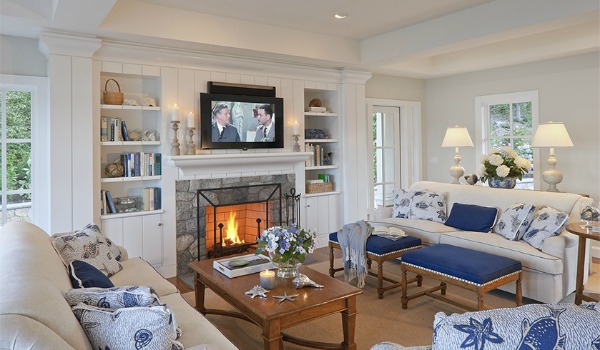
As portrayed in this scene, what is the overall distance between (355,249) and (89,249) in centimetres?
223

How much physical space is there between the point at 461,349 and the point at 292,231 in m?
1.80

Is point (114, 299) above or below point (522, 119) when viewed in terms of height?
below

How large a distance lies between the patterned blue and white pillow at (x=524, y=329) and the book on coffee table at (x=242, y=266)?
6.84 ft

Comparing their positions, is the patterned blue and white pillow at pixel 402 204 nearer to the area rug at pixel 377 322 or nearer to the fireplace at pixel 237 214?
the area rug at pixel 377 322

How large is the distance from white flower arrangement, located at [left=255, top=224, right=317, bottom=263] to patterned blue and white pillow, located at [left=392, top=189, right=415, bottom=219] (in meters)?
2.45

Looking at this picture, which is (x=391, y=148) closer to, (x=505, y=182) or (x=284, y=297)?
(x=505, y=182)

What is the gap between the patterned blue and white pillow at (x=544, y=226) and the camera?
357 cm

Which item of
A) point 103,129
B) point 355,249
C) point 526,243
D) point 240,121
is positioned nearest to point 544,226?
point 526,243

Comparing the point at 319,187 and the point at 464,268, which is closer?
the point at 464,268

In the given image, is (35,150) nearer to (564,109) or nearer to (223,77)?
(223,77)

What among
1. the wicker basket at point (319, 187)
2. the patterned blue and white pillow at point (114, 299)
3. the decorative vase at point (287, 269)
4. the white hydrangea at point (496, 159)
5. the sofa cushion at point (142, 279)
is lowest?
the sofa cushion at point (142, 279)

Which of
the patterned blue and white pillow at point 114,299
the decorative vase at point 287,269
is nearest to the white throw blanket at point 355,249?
the decorative vase at point 287,269

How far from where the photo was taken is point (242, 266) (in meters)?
3.05

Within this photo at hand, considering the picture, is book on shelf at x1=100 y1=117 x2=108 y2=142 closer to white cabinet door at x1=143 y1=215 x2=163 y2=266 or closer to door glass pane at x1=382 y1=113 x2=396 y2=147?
white cabinet door at x1=143 y1=215 x2=163 y2=266
